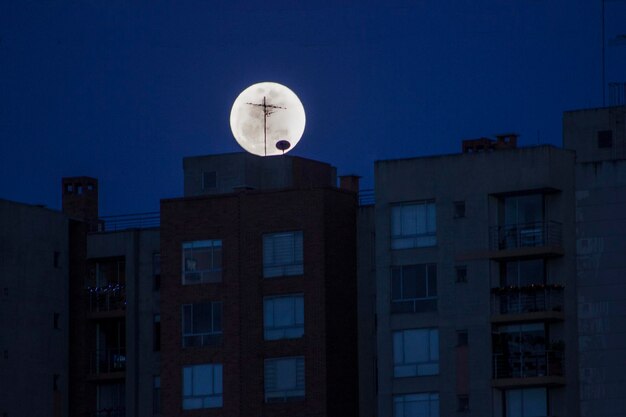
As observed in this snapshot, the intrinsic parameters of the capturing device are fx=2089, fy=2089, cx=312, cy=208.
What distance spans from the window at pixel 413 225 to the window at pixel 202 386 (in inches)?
389

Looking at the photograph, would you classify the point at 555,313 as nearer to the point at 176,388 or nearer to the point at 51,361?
the point at 176,388

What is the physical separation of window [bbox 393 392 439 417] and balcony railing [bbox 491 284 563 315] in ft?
15.1

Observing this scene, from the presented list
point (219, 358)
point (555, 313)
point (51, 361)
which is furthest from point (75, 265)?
point (555, 313)

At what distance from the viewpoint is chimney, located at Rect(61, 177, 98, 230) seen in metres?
108

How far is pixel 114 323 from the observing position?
102 m

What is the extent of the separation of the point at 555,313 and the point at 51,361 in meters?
25.6

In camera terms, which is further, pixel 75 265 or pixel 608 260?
pixel 75 265

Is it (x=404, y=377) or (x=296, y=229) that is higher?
(x=296, y=229)

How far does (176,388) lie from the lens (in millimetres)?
93188

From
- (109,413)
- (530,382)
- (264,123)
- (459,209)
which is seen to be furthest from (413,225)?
(109,413)

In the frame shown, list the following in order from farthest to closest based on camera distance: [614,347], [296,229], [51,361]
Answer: [51,361] → [296,229] → [614,347]

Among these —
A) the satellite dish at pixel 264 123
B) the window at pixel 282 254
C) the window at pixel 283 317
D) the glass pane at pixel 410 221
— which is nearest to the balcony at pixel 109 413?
the window at pixel 283 317

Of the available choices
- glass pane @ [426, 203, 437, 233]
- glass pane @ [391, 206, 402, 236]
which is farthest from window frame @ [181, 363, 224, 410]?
glass pane @ [426, 203, 437, 233]

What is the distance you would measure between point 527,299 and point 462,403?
518 cm
